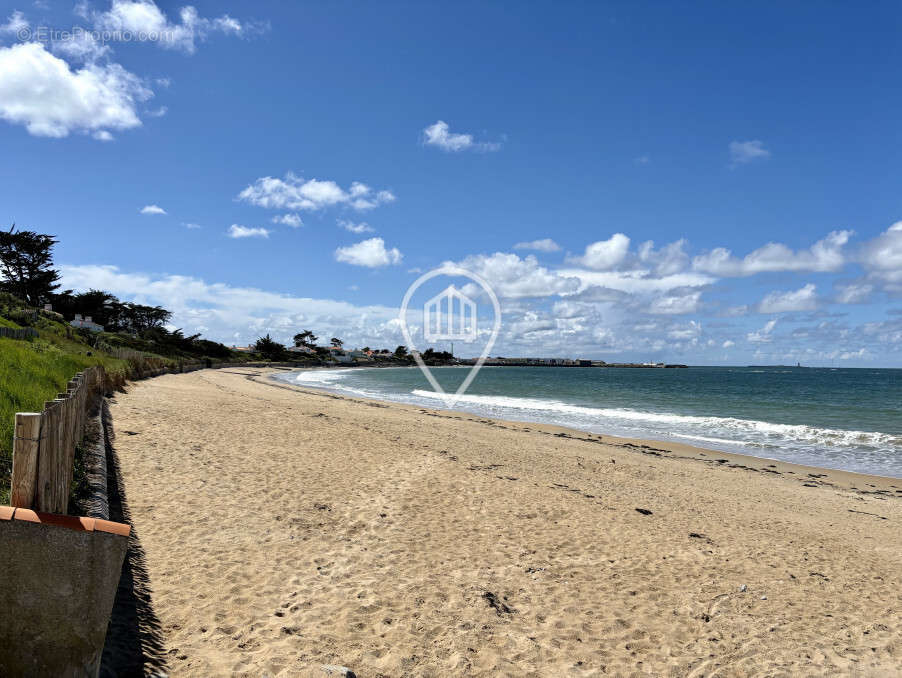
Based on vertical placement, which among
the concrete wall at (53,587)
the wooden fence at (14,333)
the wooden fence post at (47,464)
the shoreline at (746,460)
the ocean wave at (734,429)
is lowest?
the shoreline at (746,460)

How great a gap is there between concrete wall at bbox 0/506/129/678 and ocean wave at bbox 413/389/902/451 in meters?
24.2

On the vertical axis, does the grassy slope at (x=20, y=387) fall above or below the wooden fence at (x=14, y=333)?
below

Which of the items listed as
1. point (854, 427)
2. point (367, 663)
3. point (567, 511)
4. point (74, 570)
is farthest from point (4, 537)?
point (854, 427)

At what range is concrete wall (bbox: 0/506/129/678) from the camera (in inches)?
119

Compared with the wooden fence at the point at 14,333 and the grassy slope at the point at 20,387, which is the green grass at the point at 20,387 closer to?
the grassy slope at the point at 20,387

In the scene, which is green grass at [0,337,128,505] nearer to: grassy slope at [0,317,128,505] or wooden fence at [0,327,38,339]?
grassy slope at [0,317,128,505]

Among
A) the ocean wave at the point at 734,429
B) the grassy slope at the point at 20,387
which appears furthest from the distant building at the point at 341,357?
the grassy slope at the point at 20,387

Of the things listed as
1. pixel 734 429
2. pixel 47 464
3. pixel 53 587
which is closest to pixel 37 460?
pixel 47 464

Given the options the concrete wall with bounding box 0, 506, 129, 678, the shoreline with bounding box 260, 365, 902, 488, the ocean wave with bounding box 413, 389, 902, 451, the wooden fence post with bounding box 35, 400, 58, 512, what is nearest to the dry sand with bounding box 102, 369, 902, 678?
the concrete wall with bounding box 0, 506, 129, 678

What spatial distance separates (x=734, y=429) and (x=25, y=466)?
95.1 ft

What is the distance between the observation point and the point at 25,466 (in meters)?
3.40

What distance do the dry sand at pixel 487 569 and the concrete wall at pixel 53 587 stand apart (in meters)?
0.95

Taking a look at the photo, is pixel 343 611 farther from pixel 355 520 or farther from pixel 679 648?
pixel 679 648

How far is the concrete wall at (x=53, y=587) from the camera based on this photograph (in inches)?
119
